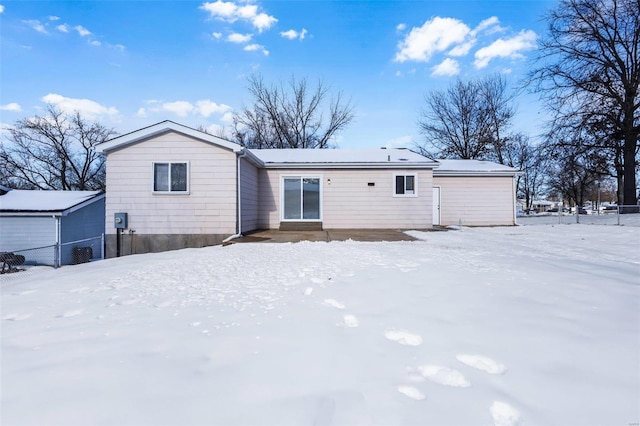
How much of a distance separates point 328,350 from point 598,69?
71.9 ft

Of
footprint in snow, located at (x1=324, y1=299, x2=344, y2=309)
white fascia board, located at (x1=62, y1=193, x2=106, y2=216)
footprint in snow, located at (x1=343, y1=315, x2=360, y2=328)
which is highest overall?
white fascia board, located at (x1=62, y1=193, x2=106, y2=216)

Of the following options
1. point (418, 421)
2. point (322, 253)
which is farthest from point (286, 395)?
point (322, 253)

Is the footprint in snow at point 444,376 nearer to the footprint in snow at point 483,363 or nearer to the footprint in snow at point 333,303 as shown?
the footprint in snow at point 483,363

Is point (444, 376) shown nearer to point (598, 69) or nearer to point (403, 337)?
point (403, 337)

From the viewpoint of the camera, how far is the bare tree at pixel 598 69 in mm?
15039

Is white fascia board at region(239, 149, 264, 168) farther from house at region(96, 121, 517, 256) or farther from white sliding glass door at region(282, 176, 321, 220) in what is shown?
white sliding glass door at region(282, 176, 321, 220)

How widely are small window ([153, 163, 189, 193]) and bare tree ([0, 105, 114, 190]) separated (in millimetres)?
17734

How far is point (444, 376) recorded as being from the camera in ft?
5.55

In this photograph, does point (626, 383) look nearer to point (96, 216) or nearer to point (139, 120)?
point (96, 216)

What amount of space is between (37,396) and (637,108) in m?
23.7

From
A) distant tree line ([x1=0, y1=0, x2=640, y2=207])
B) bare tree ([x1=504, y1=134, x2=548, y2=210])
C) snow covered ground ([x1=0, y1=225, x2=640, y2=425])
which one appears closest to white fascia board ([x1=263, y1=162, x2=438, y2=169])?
snow covered ground ([x1=0, y1=225, x2=640, y2=425])

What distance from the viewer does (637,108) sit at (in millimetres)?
15148

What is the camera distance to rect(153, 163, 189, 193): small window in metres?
8.73

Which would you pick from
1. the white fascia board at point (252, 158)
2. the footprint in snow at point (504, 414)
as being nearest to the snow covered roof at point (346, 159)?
the white fascia board at point (252, 158)
